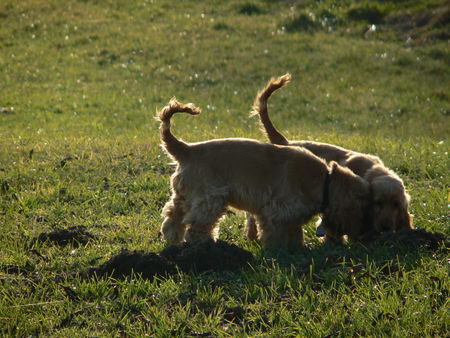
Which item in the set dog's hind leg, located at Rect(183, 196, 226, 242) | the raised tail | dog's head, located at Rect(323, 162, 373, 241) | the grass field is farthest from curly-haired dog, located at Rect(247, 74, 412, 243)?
dog's hind leg, located at Rect(183, 196, 226, 242)

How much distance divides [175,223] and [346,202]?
57.8 inches

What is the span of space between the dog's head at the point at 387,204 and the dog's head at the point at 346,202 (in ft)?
0.23

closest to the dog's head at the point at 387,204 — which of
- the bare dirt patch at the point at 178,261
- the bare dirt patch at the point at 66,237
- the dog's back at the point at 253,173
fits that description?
the dog's back at the point at 253,173

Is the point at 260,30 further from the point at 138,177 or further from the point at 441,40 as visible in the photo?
the point at 138,177

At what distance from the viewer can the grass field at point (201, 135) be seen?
422cm

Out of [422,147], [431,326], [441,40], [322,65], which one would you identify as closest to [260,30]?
[322,65]

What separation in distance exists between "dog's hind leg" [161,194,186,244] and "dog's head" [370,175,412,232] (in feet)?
5.32

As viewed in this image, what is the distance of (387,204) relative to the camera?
5438 mm

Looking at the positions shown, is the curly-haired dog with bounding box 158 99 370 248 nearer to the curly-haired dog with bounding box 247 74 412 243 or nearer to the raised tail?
the curly-haired dog with bounding box 247 74 412 243

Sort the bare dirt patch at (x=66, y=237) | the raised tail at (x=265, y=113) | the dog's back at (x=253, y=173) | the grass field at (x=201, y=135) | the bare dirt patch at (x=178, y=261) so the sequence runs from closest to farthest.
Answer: the grass field at (x=201, y=135), the bare dirt patch at (x=178, y=261), the dog's back at (x=253, y=173), the bare dirt patch at (x=66, y=237), the raised tail at (x=265, y=113)

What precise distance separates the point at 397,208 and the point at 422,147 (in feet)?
13.4

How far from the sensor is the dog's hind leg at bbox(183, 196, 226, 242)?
5.39m

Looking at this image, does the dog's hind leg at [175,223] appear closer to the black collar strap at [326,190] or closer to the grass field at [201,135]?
the grass field at [201,135]

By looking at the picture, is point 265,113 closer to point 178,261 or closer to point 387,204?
point 387,204
